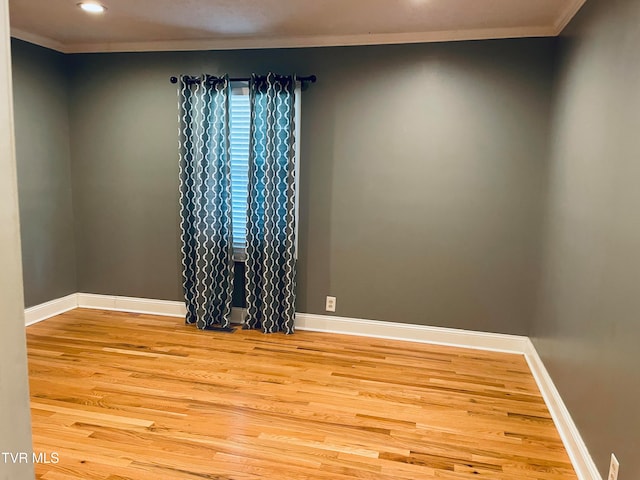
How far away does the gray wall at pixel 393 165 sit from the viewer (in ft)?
11.2

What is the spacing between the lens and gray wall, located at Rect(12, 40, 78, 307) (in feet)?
12.3

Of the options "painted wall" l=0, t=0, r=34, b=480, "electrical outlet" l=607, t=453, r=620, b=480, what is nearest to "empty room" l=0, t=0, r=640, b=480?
"electrical outlet" l=607, t=453, r=620, b=480

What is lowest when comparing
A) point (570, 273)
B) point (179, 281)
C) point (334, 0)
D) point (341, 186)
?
point (179, 281)

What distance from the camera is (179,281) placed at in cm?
419

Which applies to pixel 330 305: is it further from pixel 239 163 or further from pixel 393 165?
pixel 239 163

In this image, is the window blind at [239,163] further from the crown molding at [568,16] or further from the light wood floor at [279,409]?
the crown molding at [568,16]

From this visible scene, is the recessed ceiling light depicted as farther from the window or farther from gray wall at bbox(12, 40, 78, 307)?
the window

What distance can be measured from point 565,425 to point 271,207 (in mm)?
2450

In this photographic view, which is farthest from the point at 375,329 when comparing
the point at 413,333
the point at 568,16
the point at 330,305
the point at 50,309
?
the point at 50,309

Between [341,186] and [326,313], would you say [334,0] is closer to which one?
[341,186]

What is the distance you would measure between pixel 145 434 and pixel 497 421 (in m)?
1.87

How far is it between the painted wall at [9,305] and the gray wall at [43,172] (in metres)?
3.11

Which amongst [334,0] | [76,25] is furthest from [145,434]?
[76,25]

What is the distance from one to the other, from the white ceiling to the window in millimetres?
434
